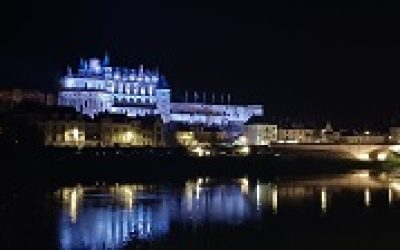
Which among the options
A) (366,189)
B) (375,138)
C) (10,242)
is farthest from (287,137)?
(10,242)

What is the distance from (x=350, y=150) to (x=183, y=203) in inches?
1333

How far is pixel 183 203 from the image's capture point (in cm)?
3297

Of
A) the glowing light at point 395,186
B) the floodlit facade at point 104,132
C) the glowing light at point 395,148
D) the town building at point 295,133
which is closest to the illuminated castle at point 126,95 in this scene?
the floodlit facade at point 104,132

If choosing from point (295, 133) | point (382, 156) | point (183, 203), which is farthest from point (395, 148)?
point (183, 203)

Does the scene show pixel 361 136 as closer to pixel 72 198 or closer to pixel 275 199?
pixel 275 199

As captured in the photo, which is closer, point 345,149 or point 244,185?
point 244,185

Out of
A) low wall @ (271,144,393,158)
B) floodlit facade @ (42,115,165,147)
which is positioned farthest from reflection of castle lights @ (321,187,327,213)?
floodlit facade @ (42,115,165,147)

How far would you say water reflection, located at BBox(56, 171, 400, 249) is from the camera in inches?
959

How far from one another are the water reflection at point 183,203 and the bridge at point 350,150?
16.9m

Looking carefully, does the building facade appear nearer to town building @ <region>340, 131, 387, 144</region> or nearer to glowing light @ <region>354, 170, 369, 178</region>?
town building @ <region>340, 131, 387, 144</region>

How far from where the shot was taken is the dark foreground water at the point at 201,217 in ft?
72.5

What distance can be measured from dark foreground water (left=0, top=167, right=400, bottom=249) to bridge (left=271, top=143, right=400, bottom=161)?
21.4 m

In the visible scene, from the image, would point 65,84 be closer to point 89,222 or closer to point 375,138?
point 375,138

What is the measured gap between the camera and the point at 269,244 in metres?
21.8
